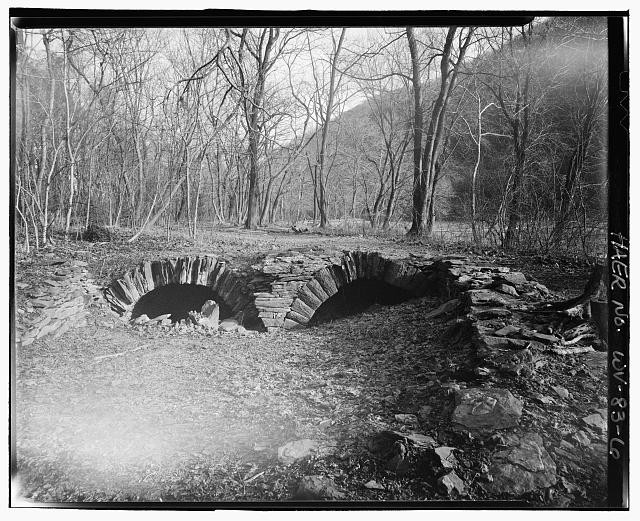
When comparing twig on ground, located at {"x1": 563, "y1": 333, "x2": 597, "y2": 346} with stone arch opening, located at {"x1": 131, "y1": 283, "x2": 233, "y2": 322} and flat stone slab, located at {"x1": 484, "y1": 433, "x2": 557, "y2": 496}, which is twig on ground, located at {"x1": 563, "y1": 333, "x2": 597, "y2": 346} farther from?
stone arch opening, located at {"x1": 131, "y1": 283, "x2": 233, "y2": 322}

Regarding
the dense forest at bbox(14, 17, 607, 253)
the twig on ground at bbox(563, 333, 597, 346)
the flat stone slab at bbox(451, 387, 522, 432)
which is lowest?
the flat stone slab at bbox(451, 387, 522, 432)

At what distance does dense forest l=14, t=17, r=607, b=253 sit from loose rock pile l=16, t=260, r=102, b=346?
0.66 ft

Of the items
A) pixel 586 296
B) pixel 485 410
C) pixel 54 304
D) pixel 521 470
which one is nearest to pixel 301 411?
pixel 485 410

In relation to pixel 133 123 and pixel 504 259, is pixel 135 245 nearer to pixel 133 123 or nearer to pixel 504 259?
pixel 133 123

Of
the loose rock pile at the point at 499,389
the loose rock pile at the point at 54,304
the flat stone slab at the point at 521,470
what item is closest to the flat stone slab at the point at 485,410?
the loose rock pile at the point at 499,389

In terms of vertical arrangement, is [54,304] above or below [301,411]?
above

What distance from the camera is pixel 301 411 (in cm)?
210

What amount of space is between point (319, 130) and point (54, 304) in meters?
1.63

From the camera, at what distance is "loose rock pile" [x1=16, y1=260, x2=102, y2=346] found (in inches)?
89.0

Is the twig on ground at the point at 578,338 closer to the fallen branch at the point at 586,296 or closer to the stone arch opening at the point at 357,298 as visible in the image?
the fallen branch at the point at 586,296

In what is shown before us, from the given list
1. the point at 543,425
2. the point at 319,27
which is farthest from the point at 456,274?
the point at 319,27

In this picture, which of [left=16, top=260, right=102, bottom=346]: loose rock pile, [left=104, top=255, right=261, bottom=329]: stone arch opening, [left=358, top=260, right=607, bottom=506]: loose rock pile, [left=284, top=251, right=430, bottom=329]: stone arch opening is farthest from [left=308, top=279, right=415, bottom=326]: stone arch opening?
[left=16, top=260, right=102, bottom=346]: loose rock pile

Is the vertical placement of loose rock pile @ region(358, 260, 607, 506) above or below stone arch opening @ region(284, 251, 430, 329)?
below

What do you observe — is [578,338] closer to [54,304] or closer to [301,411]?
[301,411]
